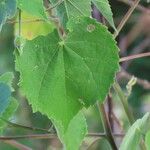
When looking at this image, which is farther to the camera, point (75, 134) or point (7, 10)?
point (75, 134)

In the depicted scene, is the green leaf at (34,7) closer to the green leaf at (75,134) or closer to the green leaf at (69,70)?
the green leaf at (69,70)

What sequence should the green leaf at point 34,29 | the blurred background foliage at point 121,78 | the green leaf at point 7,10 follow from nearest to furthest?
the green leaf at point 7,10 → the green leaf at point 34,29 → the blurred background foliage at point 121,78

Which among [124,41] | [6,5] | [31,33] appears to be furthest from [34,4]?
[124,41]

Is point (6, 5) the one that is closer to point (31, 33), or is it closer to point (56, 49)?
point (56, 49)

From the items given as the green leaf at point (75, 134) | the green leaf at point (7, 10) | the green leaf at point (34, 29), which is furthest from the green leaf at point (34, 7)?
the green leaf at point (34, 29)

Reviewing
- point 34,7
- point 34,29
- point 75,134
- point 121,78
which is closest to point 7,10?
point 34,7

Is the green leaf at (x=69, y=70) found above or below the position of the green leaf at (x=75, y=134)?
above

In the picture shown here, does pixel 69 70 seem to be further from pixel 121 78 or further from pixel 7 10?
pixel 121 78
